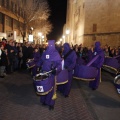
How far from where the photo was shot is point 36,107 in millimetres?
7730

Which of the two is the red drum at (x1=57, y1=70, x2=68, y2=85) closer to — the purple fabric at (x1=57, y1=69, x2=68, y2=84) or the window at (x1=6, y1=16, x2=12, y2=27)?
the purple fabric at (x1=57, y1=69, x2=68, y2=84)

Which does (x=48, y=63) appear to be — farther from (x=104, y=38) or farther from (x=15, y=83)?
(x=104, y=38)

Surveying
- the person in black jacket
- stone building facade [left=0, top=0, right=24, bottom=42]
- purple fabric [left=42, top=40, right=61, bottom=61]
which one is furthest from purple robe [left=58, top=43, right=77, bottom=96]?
stone building facade [left=0, top=0, right=24, bottom=42]

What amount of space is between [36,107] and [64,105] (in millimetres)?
894

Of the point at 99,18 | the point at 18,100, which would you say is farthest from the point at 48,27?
the point at 18,100

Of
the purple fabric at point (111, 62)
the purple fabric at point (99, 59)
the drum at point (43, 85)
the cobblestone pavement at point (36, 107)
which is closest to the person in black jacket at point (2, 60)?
the cobblestone pavement at point (36, 107)

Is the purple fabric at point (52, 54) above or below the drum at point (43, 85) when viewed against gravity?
above

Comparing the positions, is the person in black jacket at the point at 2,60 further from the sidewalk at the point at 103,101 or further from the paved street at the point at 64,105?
the sidewalk at the point at 103,101

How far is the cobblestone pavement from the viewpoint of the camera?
267 inches

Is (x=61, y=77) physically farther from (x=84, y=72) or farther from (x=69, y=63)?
(x=84, y=72)

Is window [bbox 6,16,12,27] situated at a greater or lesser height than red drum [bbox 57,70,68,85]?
greater

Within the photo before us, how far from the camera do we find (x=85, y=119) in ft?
21.7

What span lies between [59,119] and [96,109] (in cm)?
149

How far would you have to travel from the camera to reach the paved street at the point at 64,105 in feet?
22.5
